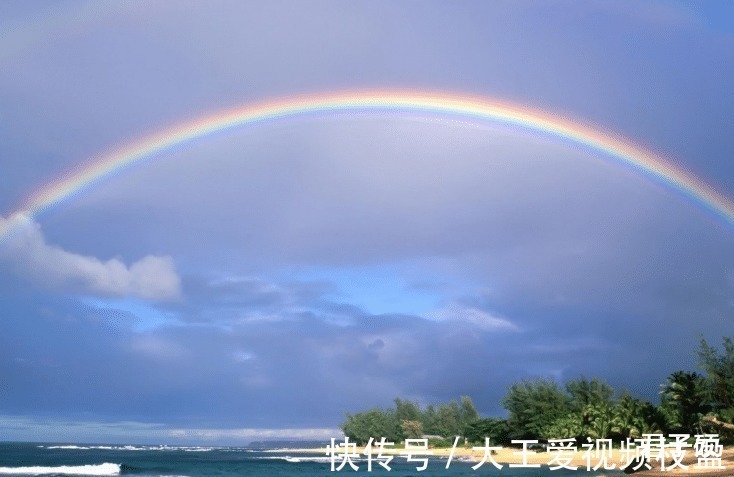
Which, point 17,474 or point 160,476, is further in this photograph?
point 17,474

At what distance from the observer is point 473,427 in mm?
113500

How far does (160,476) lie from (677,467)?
1779 inches

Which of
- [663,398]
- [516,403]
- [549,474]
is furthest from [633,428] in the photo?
[516,403]

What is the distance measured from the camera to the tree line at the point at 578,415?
205 feet

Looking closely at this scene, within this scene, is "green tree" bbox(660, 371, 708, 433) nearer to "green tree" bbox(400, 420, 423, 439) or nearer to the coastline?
the coastline

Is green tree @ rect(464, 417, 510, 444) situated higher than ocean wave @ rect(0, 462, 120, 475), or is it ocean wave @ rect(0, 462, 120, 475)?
green tree @ rect(464, 417, 510, 444)

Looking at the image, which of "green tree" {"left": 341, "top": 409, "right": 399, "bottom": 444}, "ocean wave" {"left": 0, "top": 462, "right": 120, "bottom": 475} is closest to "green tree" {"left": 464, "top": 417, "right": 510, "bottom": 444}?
"green tree" {"left": 341, "top": 409, "right": 399, "bottom": 444}

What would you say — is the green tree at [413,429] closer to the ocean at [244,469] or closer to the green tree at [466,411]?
the green tree at [466,411]

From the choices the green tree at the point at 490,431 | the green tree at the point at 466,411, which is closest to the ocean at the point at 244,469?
the green tree at the point at 490,431

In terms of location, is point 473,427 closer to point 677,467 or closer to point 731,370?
point 731,370

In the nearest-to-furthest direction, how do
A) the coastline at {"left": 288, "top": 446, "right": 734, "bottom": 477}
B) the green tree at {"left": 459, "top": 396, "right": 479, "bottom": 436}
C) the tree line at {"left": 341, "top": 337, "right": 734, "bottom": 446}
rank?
the coastline at {"left": 288, "top": 446, "right": 734, "bottom": 477} → the tree line at {"left": 341, "top": 337, "right": 734, "bottom": 446} → the green tree at {"left": 459, "top": 396, "right": 479, "bottom": 436}

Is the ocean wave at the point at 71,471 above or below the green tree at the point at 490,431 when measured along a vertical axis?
below

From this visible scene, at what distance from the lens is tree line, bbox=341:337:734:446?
62.4 meters

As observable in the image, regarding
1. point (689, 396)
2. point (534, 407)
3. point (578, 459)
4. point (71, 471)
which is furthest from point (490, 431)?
point (71, 471)
